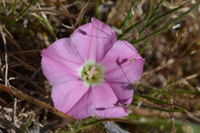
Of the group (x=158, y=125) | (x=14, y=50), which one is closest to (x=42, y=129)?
(x=14, y=50)

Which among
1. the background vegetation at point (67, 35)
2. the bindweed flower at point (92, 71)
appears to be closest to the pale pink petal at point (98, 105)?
the bindweed flower at point (92, 71)

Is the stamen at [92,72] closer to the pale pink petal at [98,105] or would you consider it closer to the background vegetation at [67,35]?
the pale pink petal at [98,105]

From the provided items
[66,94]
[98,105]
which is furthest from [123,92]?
[66,94]

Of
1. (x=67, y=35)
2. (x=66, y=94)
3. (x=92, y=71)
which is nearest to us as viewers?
(x=66, y=94)

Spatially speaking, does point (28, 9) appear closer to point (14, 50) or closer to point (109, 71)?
point (14, 50)

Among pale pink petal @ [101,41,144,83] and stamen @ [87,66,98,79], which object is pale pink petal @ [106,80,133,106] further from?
stamen @ [87,66,98,79]

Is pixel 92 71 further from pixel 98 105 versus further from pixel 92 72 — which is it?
pixel 98 105
